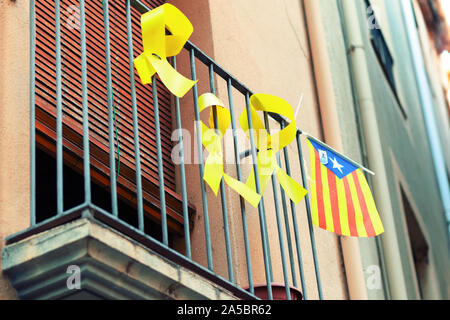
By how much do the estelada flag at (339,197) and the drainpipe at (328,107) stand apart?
48.2 inches

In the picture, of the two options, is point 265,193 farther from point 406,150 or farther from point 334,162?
point 406,150

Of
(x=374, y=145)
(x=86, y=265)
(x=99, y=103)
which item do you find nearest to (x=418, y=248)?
(x=374, y=145)

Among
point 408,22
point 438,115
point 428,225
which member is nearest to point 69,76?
point 428,225

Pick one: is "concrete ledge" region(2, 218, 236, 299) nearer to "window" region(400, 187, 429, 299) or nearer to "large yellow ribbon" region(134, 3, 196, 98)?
"large yellow ribbon" region(134, 3, 196, 98)

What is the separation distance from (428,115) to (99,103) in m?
10.9

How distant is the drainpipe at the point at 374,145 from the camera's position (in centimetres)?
802

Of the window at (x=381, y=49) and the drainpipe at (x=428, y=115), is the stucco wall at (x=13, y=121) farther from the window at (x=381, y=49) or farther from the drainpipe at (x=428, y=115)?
the drainpipe at (x=428, y=115)

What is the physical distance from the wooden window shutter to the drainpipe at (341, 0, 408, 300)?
289cm

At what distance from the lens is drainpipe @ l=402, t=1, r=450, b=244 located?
1466 cm

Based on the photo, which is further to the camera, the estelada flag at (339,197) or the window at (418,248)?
the window at (418,248)

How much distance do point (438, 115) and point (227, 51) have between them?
12990mm

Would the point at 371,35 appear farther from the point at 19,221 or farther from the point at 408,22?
the point at 19,221

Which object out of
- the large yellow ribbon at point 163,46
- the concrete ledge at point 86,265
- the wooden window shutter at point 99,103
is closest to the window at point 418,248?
the wooden window shutter at point 99,103

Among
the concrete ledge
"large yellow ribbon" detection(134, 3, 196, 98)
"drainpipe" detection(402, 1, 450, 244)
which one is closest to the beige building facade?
the concrete ledge
